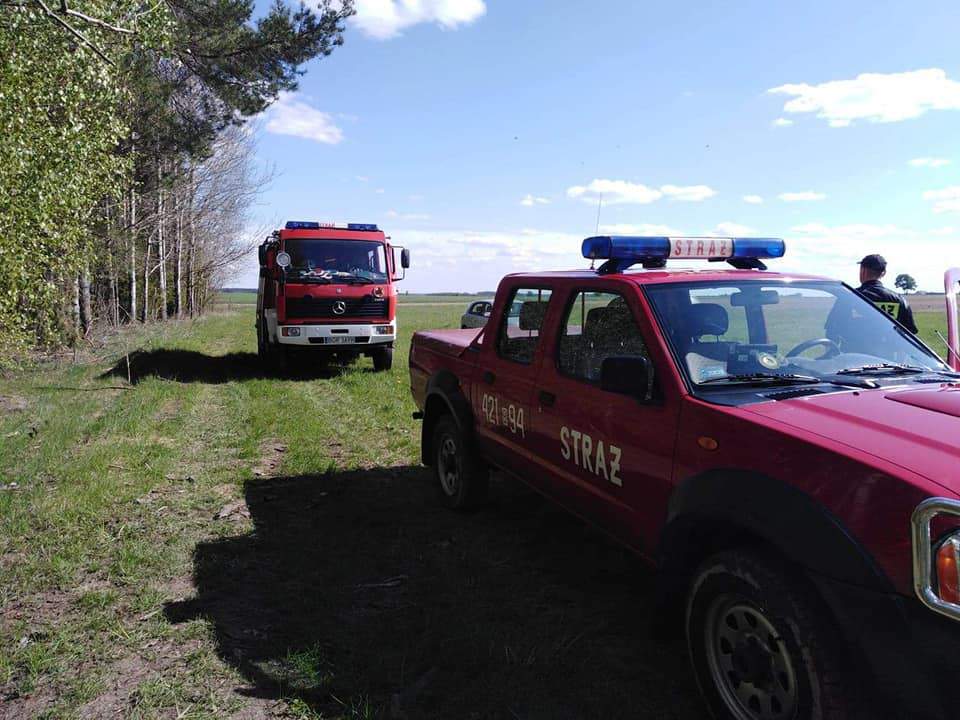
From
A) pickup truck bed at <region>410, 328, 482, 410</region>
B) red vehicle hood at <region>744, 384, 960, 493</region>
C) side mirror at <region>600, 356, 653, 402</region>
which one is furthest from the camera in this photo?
pickup truck bed at <region>410, 328, 482, 410</region>

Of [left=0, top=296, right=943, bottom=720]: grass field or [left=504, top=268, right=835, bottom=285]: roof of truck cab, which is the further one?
[left=504, top=268, right=835, bottom=285]: roof of truck cab

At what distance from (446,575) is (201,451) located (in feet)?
14.1

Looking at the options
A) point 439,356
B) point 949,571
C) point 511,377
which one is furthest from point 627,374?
point 439,356

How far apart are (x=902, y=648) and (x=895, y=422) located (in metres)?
0.85

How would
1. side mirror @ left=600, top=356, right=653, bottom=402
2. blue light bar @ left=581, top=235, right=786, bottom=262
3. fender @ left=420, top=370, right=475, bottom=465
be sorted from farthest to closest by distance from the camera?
fender @ left=420, top=370, right=475, bottom=465
blue light bar @ left=581, top=235, right=786, bottom=262
side mirror @ left=600, top=356, right=653, bottom=402

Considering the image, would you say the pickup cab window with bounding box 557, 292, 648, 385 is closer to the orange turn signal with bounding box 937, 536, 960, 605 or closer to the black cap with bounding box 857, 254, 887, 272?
the orange turn signal with bounding box 937, 536, 960, 605

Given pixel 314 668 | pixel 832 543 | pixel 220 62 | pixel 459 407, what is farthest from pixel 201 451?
pixel 220 62

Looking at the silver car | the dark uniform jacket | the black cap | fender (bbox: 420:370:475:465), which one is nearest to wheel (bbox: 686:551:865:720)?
fender (bbox: 420:370:475:465)

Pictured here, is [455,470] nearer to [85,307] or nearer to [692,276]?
[692,276]

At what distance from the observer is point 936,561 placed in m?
2.05

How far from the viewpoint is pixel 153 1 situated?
29.6 feet

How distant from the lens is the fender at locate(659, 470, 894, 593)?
7.34 feet


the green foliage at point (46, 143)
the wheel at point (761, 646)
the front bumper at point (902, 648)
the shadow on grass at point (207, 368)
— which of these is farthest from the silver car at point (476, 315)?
the front bumper at point (902, 648)

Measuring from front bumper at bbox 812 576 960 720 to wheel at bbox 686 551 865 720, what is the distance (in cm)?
11
